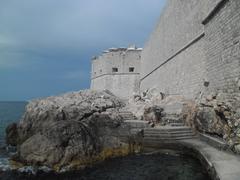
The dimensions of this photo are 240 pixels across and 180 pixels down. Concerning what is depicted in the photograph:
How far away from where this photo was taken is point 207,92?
909 cm

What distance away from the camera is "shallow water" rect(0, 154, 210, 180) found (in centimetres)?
615

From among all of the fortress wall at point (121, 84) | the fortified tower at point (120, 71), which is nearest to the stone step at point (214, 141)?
the fortified tower at point (120, 71)

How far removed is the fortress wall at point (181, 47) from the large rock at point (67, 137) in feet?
13.0

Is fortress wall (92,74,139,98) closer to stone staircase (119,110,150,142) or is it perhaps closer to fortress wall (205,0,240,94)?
stone staircase (119,110,150,142)

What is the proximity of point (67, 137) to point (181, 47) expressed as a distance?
7703 mm

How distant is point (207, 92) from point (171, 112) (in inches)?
78.4

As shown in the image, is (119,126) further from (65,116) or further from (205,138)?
(205,138)

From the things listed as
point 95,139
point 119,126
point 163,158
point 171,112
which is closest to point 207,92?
point 171,112

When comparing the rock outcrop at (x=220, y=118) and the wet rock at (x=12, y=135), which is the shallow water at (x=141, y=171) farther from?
the wet rock at (x=12, y=135)

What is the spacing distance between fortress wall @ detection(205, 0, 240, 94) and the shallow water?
8.24 feet

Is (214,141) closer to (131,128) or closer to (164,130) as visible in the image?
(164,130)

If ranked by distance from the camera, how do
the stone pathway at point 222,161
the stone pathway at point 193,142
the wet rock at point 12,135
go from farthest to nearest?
the wet rock at point 12,135 < the stone pathway at point 193,142 < the stone pathway at point 222,161

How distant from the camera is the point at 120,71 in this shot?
84.8 feet

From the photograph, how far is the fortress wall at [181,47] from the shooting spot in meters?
10.1
